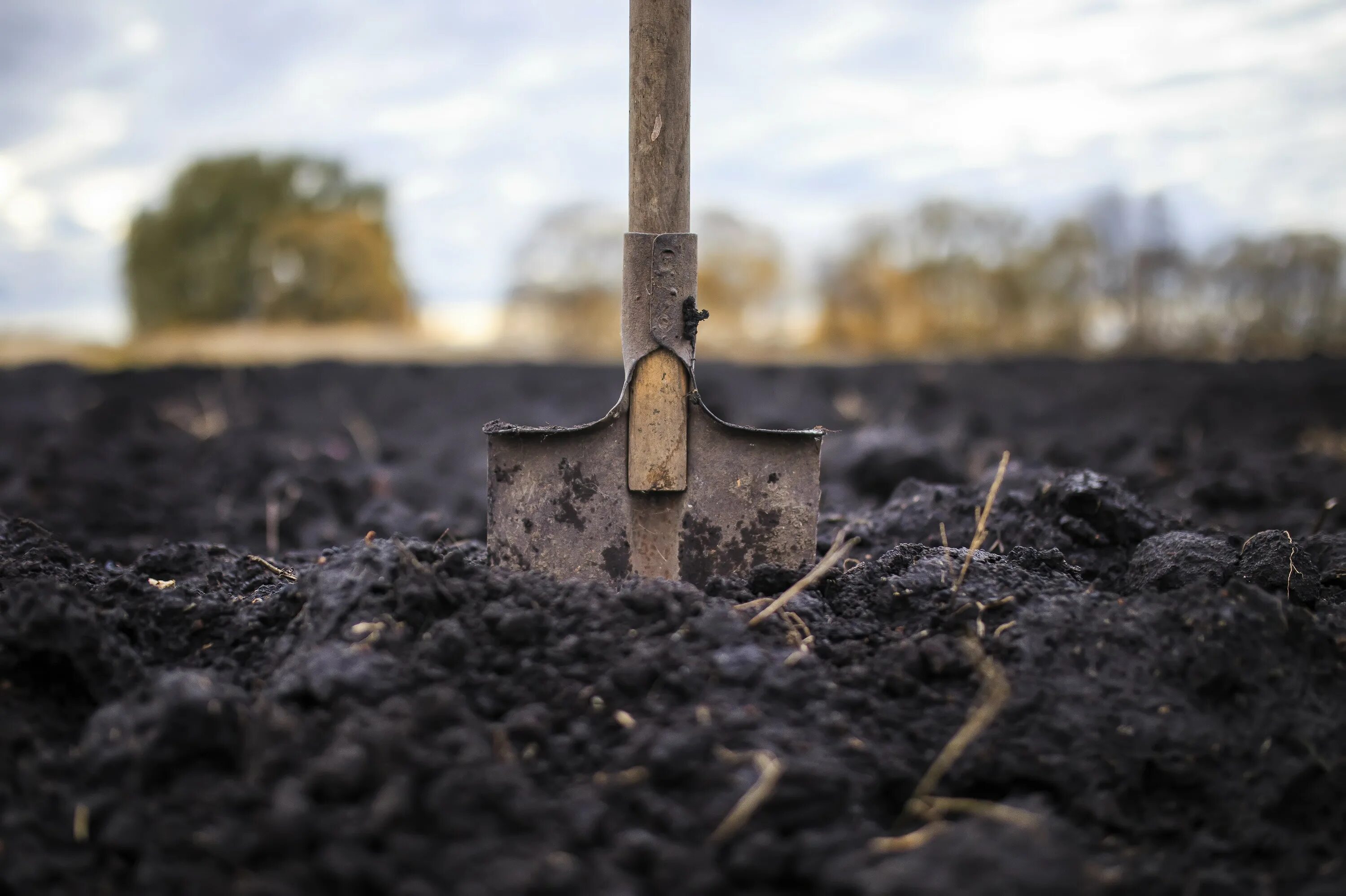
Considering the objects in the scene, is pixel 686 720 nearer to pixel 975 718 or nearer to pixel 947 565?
pixel 975 718

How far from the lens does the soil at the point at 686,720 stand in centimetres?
145

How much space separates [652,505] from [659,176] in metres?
0.92

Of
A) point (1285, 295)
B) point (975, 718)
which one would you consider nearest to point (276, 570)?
point (975, 718)

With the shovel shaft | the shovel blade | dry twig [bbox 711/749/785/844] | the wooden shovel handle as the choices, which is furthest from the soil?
the shovel shaft

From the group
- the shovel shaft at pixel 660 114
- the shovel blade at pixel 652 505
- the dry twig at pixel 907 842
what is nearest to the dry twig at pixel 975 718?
the dry twig at pixel 907 842

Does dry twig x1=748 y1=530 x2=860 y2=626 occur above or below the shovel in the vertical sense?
below

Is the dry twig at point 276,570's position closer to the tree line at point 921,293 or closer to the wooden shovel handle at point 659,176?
the wooden shovel handle at point 659,176

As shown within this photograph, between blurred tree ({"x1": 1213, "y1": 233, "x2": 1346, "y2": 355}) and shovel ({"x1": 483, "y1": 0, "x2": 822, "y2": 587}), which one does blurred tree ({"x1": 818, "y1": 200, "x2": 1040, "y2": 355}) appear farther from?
shovel ({"x1": 483, "y1": 0, "x2": 822, "y2": 587})

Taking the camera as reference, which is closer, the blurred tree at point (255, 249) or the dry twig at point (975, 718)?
the dry twig at point (975, 718)

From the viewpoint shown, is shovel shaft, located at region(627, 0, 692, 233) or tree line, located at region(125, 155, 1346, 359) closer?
shovel shaft, located at region(627, 0, 692, 233)

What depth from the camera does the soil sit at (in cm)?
145

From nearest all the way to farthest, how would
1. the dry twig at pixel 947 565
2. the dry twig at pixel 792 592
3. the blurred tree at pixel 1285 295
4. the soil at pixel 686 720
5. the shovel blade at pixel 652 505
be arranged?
the soil at pixel 686 720, the dry twig at pixel 792 592, the dry twig at pixel 947 565, the shovel blade at pixel 652 505, the blurred tree at pixel 1285 295

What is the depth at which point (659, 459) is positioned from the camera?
8.78 feet

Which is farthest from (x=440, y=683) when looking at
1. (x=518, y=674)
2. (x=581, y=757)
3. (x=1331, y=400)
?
(x=1331, y=400)
